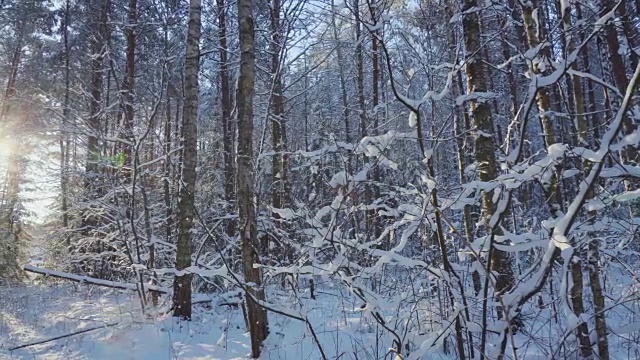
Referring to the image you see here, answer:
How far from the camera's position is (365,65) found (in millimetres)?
16344

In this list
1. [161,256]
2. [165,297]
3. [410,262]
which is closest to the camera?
[410,262]

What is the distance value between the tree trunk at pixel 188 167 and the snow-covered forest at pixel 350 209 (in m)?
0.03

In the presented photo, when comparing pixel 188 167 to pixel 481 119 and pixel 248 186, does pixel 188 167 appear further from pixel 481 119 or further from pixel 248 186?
pixel 481 119

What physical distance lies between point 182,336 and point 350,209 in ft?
12.2

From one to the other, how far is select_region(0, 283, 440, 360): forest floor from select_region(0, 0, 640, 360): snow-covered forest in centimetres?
4

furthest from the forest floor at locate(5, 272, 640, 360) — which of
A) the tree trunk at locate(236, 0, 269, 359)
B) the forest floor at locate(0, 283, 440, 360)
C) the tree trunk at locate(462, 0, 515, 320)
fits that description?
the tree trunk at locate(462, 0, 515, 320)

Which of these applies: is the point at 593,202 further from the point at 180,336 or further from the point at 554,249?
the point at 180,336

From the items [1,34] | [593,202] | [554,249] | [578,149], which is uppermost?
[1,34]

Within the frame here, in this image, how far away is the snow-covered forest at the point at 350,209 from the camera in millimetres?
2445

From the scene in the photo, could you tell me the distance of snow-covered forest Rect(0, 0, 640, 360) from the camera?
2.45 m

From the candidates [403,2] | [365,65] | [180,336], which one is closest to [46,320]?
[180,336]

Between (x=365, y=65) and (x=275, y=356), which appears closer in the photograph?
(x=275, y=356)

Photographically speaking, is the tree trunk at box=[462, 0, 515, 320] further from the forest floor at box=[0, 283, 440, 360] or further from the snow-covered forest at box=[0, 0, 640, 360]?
the forest floor at box=[0, 283, 440, 360]

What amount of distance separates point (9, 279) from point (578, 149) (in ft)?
51.7
